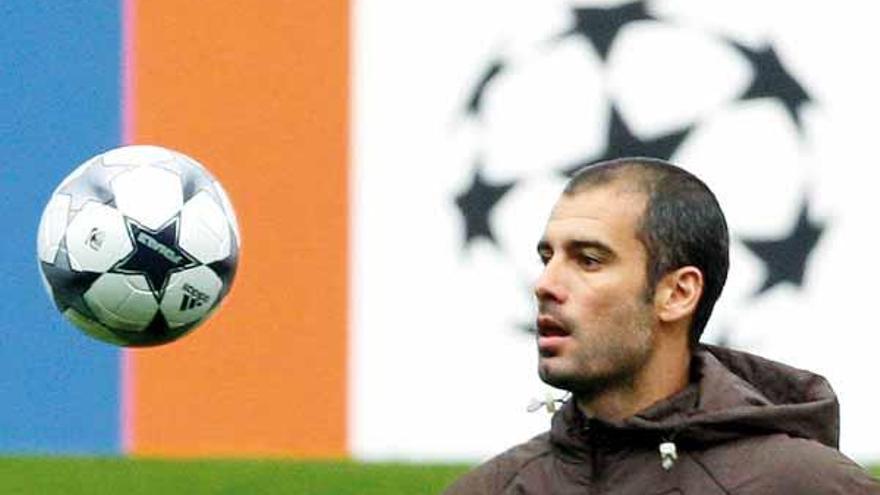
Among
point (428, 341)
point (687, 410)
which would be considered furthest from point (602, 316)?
point (428, 341)

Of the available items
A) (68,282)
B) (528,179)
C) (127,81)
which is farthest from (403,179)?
(68,282)

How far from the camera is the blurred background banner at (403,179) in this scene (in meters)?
Answer: 6.10

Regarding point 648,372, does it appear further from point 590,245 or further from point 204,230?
point 204,230

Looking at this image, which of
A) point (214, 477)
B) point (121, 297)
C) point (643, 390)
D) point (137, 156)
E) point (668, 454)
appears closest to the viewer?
point (668, 454)

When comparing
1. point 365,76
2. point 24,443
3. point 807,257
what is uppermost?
point 365,76

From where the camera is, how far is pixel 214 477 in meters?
5.93

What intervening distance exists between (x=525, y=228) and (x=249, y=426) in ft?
2.65

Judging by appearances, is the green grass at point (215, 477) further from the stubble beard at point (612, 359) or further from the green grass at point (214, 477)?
the stubble beard at point (612, 359)

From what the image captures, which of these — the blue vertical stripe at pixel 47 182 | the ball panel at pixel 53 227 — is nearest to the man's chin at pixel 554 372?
the ball panel at pixel 53 227

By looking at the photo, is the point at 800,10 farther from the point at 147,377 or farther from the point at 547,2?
the point at 147,377

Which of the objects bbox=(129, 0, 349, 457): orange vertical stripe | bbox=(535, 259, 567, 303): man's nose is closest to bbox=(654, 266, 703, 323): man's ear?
bbox=(535, 259, 567, 303): man's nose

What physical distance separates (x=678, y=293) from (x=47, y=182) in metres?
3.10

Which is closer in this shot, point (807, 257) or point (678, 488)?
point (678, 488)

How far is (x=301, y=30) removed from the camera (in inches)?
246
